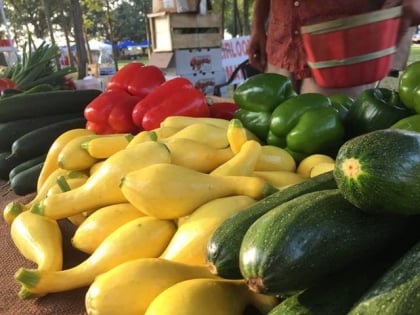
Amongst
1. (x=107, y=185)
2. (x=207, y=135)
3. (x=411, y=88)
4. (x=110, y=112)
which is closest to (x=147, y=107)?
(x=110, y=112)

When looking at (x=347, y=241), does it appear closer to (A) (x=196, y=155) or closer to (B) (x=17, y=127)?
(A) (x=196, y=155)

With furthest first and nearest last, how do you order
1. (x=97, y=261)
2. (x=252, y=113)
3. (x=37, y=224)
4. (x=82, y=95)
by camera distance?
1. (x=82, y=95)
2. (x=252, y=113)
3. (x=37, y=224)
4. (x=97, y=261)

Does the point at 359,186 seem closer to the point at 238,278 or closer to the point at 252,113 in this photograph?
the point at 238,278

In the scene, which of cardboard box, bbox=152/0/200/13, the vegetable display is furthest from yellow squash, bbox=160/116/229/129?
cardboard box, bbox=152/0/200/13

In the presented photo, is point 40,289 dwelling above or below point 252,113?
below

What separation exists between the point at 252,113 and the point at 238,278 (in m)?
0.72

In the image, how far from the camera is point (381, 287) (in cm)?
41

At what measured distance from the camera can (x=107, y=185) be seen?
81 centimetres

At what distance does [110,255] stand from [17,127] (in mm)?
1151

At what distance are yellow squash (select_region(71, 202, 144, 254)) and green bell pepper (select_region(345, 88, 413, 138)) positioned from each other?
560 millimetres

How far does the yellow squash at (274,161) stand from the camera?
90 cm

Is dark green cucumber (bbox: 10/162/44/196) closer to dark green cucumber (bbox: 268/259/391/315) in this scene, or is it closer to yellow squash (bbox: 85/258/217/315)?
yellow squash (bbox: 85/258/217/315)

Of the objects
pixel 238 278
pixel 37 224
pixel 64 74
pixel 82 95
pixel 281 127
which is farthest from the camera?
pixel 64 74

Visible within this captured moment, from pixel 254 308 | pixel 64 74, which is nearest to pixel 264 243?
pixel 254 308
